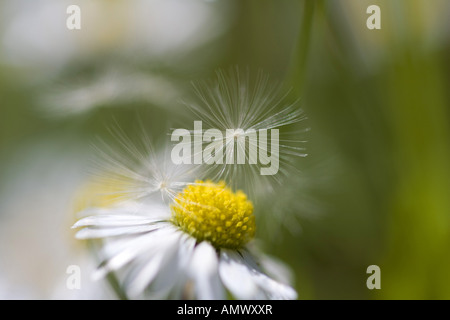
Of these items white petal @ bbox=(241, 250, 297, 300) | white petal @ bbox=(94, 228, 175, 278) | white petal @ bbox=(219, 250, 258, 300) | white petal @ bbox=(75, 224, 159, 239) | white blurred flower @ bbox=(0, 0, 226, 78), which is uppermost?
white blurred flower @ bbox=(0, 0, 226, 78)

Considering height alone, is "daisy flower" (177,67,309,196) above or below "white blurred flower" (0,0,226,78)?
below

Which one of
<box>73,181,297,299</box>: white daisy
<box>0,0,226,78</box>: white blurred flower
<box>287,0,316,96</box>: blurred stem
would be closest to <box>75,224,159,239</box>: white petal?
<box>73,181,297,299</box>: white daisy

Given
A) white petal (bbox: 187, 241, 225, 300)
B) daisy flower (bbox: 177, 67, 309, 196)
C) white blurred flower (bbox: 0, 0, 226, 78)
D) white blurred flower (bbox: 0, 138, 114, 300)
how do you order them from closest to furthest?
white petal (bbox: 187, 241, 225, 300), daisy flower (bbox: 177, 67, 309, 196), white blurred flower (bbox: 0, 138, 114, 300), white blurred flower (bbox: 0, 0, 226, 78)

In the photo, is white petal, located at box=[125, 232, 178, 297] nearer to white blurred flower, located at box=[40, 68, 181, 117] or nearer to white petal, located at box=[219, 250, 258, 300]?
white petal, located at box=[219, 250, 258, 300]

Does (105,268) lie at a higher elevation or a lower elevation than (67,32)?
lower

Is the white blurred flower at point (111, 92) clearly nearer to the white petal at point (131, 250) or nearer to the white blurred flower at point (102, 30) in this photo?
the white blurred flower at point (102, 30)

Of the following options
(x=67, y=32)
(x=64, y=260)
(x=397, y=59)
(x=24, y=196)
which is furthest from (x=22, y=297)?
(x=397, y=59)
